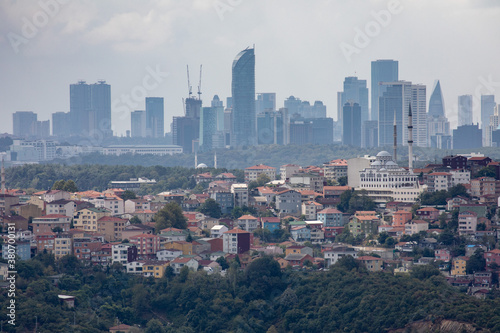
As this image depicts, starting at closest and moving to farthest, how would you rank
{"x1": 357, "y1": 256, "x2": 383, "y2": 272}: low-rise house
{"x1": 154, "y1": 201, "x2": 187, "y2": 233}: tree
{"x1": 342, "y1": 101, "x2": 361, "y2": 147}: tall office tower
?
{"x1": 357, "y1": 256, "x2": 383, "y2": 272}: low-rise house → {"x1": 154, "y1": 201, "x2": 187, "y2": 233}: tree → {"x1": 342, "y1": 101, "x2": 361, "y2": 147}: tall office tower

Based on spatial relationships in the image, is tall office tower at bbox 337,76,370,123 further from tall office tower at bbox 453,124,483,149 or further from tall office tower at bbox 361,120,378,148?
tall office tower at bbox 453,124,483,149

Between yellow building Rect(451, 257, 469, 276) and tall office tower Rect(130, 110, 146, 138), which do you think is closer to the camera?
yellow building Rect(451, 257, 469, 276)

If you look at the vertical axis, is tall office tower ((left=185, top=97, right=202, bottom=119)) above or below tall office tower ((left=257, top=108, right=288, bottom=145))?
above

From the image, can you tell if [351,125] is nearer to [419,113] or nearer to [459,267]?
[419,113]

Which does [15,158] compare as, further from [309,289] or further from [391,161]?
[309,289]

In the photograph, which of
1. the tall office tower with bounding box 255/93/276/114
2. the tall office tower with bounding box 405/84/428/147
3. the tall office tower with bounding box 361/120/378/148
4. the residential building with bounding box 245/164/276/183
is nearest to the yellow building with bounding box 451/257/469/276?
the residential building with bounding box 245/164/276/183

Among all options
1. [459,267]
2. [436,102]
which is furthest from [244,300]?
[436,102]

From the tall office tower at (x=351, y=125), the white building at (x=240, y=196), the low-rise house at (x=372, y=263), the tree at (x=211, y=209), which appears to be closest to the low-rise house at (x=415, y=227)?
the low-rise house at (x=372, y=263)
